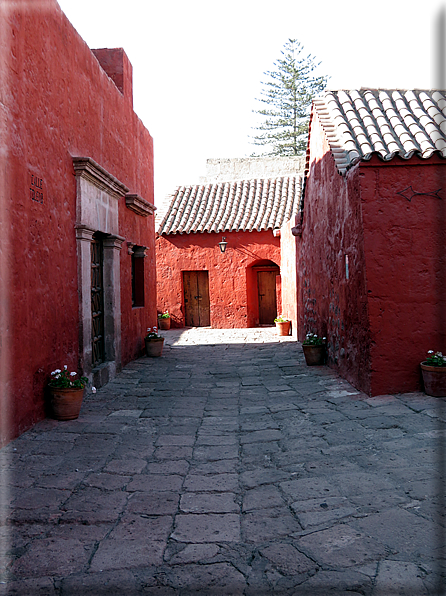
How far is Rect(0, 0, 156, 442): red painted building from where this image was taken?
15.2 feet

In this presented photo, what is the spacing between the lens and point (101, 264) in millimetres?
8031

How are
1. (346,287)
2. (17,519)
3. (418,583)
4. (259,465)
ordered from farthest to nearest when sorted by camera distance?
(346,287)
(259,465)
(17,519)
(418,583)

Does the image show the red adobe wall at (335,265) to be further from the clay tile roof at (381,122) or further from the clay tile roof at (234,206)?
the clay tile roof at (234,206)

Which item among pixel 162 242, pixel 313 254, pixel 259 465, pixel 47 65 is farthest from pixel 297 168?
pixel 259 465

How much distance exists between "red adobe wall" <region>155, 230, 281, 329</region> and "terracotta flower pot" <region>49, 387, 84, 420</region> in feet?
38.7

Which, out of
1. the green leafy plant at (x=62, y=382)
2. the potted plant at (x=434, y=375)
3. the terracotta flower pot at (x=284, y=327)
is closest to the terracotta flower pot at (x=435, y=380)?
the potted plant at (x=434, y=375)

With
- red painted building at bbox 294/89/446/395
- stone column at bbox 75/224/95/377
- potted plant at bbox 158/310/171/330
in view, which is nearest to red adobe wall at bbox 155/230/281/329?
potted plant at bbox 158/310/171/330

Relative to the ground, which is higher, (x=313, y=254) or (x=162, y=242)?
(x=162, y=242)

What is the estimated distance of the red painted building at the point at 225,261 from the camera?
55.1 ft

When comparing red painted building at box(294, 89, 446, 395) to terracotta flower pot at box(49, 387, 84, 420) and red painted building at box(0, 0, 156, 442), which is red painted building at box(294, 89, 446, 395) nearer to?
terracotta flower pot at box(49, 387, 84, 420)

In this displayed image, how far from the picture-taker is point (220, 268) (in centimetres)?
1711

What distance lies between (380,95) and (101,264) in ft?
17.6

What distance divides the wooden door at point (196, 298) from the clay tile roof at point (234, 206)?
1.59m

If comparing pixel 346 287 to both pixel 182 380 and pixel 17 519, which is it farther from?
pixel 17 519
